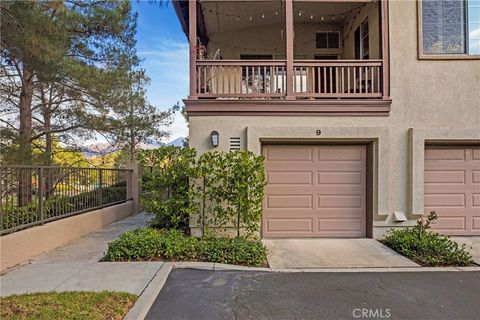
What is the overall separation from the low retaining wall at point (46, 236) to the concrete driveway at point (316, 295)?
281 centimetres

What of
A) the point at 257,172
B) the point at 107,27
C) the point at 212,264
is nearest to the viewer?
the point at 212,264

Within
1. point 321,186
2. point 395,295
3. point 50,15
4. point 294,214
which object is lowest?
point 395,295

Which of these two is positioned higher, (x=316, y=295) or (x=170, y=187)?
(x=170, y=187)

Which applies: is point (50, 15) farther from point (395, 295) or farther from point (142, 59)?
point (395, 295)

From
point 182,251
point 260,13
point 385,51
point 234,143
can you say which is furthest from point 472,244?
point 260,13

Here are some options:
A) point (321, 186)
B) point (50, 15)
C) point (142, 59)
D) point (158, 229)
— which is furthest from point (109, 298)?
point (142, 59)

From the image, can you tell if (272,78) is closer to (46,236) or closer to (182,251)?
(182,251)

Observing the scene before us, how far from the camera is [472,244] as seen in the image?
301 inches

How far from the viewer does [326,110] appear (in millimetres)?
7922

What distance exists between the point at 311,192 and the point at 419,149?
2599mm

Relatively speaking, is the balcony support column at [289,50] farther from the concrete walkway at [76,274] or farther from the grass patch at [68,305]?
the grass patch at [68,305]

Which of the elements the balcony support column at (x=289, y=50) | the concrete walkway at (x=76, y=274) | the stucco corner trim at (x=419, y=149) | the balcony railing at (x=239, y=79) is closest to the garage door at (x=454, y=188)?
the stucco corner trim at (x=419, y=149)

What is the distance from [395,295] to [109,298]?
387cm

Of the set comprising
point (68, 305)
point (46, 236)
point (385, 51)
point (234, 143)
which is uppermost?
point (385, 51)
